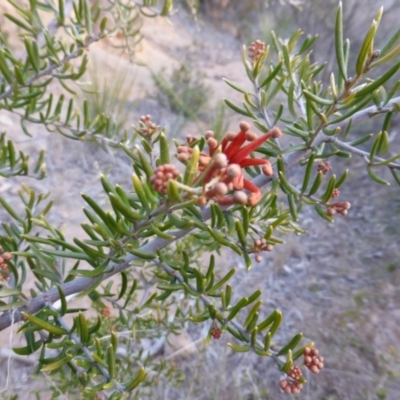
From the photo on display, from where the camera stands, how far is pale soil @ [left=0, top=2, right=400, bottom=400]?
1419 millimetres

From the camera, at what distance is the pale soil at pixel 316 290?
142 cm

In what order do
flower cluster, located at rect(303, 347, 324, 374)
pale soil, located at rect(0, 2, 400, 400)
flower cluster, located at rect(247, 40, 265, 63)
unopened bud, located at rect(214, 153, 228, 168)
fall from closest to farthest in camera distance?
unopened bud, located at rect(214, 153, 228, 168) → flower cluster, located at rect(303, 347, 324, 374) → flower cluster, located at rect(247, 40, 265, 63) → pale soil, located at rect(0, 2, 400, 400)

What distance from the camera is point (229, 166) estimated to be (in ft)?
1.05

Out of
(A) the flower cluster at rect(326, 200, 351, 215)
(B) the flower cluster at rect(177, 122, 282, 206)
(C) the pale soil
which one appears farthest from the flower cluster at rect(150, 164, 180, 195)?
(C) the pale soil

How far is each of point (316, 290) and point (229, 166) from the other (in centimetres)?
180

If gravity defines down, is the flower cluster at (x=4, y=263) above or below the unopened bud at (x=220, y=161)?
below

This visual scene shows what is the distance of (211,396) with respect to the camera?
136 cm

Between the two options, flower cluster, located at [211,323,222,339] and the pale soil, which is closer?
flower cluster, located at [211,323,222,339]

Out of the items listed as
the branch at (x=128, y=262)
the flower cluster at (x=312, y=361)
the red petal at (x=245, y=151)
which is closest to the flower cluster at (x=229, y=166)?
the red petal at (x=245, y=151)

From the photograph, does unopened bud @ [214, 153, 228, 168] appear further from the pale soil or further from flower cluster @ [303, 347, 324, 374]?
the pale soil

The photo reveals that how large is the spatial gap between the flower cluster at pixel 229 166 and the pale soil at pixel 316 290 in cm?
67

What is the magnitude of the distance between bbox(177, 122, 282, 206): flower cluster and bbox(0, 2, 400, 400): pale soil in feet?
2.21

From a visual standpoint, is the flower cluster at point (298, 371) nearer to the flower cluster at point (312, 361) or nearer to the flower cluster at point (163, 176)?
the flower cluster at point (312, 361)

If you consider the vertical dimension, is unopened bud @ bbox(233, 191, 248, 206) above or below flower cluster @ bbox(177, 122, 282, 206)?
below
